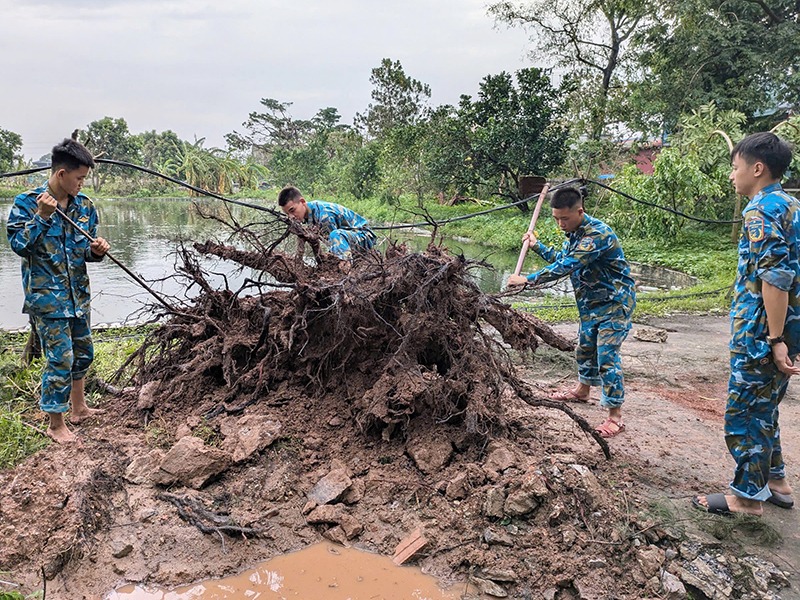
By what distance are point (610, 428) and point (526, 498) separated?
129 centimetres

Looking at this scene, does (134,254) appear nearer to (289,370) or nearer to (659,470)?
(289,370)

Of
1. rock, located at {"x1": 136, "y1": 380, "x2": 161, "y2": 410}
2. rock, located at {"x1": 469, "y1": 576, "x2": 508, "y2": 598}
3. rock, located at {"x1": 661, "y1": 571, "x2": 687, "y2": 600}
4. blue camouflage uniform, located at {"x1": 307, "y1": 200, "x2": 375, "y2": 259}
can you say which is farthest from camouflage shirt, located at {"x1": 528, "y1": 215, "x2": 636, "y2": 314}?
rock, located at {"x1": 136, "y1": 380, "x2": 161, "y2": 410}

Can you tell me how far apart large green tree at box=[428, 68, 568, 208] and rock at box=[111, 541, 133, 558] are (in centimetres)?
1846

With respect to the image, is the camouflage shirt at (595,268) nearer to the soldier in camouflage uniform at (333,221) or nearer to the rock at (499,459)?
the rock at (499,459)

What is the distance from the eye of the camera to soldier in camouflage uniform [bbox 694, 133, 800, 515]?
8.48ft

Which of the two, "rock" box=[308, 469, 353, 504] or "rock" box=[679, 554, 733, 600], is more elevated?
"rock" box=[308, 469, 353, 504]

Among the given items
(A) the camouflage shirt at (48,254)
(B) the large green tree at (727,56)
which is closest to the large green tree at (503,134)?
(B) the large green tree at (727,56)

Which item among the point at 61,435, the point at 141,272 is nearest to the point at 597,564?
the point at 61,435

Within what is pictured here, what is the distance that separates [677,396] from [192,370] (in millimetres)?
4076

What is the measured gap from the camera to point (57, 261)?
10.9 ft

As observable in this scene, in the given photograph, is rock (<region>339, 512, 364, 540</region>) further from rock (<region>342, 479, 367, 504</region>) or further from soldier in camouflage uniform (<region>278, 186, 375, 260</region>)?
soldier in camouflage uniform (<region>278, 186, 375, 260</region>)

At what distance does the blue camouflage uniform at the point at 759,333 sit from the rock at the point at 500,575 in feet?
4.31

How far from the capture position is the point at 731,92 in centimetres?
1648

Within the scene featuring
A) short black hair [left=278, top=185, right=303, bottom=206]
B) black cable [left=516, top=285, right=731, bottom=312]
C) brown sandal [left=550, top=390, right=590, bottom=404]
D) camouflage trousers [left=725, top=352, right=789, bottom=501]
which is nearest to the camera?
camouflage trousers [left=725, top=352, right=789, bottom=501]
